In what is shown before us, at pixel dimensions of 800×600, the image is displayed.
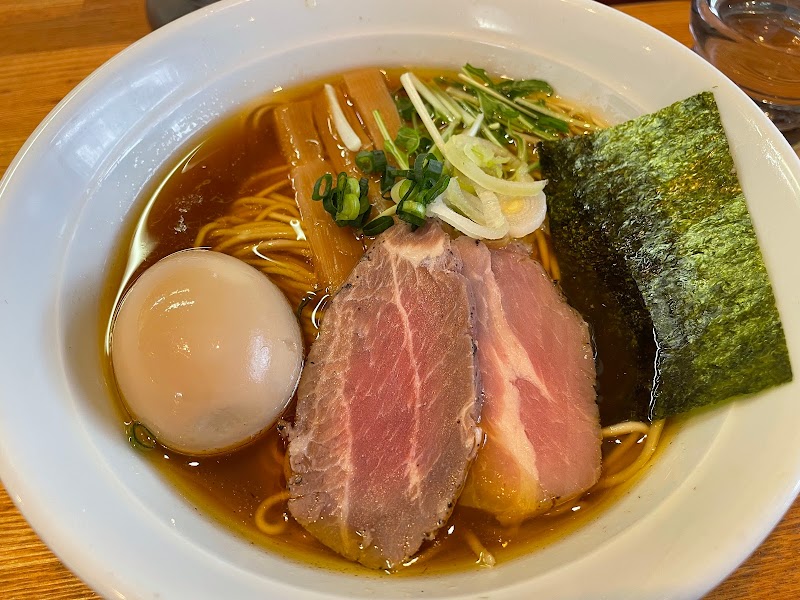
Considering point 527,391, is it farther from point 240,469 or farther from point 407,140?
point 407,140

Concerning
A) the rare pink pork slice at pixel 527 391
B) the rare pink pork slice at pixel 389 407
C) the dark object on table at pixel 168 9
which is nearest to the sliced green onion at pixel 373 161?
the rare pink pork slice at pixel 389 407

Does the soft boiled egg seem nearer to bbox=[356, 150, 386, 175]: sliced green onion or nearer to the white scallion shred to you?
bbox=[356, 150, 386, 175]: sliced green onion

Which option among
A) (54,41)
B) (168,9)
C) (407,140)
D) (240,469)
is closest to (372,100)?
(407,140)

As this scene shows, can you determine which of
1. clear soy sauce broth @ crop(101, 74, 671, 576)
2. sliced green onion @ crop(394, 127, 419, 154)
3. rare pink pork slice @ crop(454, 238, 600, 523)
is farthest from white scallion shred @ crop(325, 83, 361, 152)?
rare pink pork slice @ crop(454, 238, 600, 523)

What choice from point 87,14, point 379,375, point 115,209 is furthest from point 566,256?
point 87,14

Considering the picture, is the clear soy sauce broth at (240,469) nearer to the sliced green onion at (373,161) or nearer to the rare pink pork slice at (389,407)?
the rare pink pork slice at (389,407)

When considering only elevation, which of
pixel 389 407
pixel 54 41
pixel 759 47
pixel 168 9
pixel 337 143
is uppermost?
pixel 759 47
